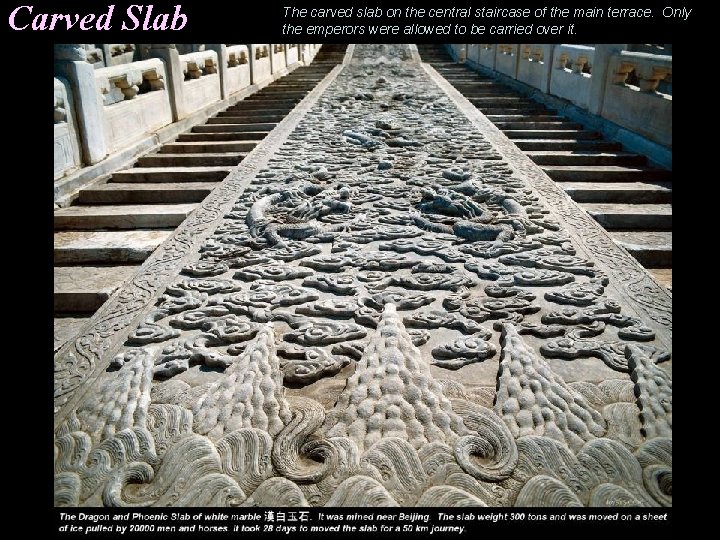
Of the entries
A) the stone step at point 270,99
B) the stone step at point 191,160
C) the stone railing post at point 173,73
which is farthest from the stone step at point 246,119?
the stone step at point 191,160

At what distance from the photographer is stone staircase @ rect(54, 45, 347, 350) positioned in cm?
398

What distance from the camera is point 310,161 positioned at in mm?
6133

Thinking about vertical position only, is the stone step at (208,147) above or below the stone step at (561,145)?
below

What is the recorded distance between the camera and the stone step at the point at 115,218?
16.1 feet

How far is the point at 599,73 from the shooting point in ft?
24.6

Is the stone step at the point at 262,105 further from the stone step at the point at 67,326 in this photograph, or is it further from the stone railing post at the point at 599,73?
the stone step at the point at 67,326

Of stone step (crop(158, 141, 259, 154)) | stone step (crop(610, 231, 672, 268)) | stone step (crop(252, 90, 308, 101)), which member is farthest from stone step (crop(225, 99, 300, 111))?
stone step (crop(610, 231, 672, 268))

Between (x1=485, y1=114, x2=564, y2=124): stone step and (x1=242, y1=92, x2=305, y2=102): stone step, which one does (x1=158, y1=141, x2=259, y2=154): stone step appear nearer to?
(x1=242, y1=92, x2=305, y2=102): stone step

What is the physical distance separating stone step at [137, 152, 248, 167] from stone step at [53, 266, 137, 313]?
257cm

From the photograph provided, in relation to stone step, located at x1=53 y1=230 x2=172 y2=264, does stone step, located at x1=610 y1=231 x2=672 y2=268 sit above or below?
above

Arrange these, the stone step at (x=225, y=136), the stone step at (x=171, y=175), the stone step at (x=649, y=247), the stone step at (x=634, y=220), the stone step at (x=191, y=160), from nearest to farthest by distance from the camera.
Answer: the stone step at (x=649, y=247) < the stone step at (x=634, y=220) < the stone step at (x=171, y=175) < the stone step at (x=191, y=160) < the stone step at (x=225, y=136)

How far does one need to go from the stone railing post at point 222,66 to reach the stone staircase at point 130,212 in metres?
1.84

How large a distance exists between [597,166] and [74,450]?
624 centimetres
